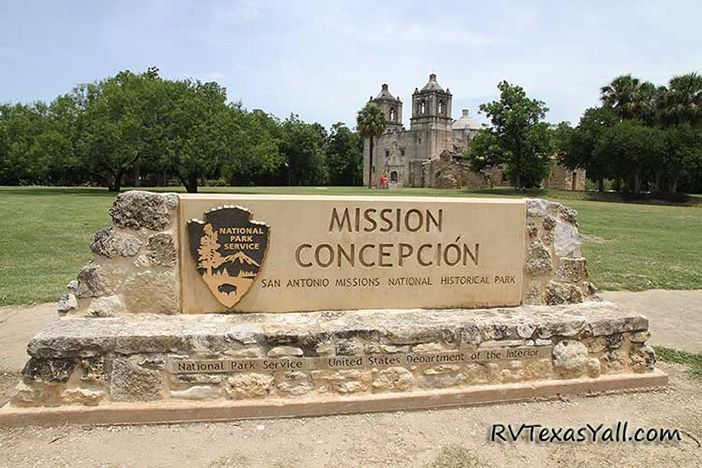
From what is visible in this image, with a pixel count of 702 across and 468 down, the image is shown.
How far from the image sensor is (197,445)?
3.67 m

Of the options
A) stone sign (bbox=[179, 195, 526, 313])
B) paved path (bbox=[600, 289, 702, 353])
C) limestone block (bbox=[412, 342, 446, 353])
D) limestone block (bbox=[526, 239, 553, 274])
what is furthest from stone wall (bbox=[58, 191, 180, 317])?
paved path (bbox=[600, 289, 702, 353])

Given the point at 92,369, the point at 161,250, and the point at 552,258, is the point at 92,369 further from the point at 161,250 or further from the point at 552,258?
the point at 552,258

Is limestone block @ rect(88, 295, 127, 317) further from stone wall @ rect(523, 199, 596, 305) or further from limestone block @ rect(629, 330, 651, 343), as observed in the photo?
limestone block @ rect(629, 330, 651, 343)

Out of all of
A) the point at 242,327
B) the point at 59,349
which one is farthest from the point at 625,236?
the point at 59,349

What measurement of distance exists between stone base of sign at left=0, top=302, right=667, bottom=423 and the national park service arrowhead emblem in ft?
0.83

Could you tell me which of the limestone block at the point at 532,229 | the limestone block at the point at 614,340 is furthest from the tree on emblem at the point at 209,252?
the limestone block at the point at 614,340

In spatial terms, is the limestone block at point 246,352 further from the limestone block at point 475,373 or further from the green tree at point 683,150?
the green tree at point 683,150

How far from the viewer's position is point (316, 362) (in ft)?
13.7

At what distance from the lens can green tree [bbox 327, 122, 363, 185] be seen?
69.7 m

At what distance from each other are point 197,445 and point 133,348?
86cm

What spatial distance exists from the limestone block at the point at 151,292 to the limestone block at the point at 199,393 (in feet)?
2.40

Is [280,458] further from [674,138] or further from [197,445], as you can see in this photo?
[674,138]

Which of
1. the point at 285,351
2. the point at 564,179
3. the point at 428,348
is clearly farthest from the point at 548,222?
the point at 564,179

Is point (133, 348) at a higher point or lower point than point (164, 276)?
lower
